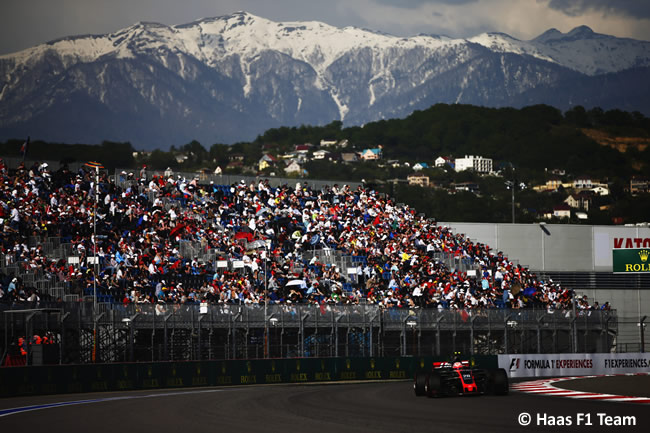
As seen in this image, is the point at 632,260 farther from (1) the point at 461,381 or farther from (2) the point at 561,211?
(2) the point at 561,211

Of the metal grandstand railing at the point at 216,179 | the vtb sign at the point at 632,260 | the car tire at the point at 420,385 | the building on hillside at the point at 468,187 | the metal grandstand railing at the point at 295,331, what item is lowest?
the car tire at the point at 420,385

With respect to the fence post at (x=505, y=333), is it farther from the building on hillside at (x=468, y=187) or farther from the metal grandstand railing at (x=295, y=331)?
the building on hillside at (x=468, y=187)

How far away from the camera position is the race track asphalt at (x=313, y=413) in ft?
60.6

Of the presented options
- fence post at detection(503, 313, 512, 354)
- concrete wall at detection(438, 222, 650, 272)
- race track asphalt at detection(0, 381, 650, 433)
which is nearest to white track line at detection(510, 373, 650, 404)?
race track asphalt at detection(0, 381, 650, 433)

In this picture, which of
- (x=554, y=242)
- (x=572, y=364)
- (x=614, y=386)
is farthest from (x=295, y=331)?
(x=554, y=242)

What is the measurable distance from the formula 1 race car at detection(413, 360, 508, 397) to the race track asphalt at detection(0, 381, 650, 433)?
0.45 m

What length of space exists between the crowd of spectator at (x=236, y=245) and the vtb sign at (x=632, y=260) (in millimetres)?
5113

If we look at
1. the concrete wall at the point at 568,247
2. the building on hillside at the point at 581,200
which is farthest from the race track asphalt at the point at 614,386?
the building on hillside at the point at 581,200

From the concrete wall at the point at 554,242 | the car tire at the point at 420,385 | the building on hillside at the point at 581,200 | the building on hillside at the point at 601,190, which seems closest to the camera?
the car tire at the point at 420,385

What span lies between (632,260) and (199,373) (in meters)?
24.0

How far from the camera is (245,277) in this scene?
4291 centimetres

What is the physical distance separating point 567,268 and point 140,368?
4031 cm

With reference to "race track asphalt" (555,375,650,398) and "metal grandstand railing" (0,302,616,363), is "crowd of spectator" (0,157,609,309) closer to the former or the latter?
"metal grandstand railing" (0,302,616,363)

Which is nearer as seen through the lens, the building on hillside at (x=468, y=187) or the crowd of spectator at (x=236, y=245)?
the crowd of spectator at (x=236, y=245)
